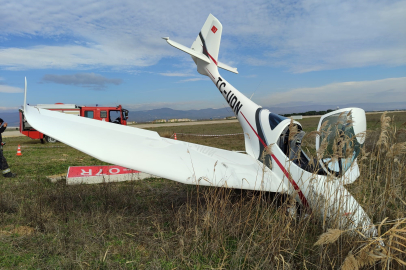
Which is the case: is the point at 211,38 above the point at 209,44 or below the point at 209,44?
above

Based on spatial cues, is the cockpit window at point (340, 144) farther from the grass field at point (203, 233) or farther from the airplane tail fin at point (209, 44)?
the airplane tail fin at point (209, 44)

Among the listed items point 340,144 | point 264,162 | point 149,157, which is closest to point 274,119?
point 264,162

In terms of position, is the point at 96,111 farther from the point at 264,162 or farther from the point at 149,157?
the point at 264,162

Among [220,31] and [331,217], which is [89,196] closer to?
[331,217]

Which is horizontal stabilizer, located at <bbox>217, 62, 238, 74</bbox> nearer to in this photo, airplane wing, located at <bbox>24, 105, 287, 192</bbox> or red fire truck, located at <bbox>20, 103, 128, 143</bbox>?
airplane wing, located at <bbox>24, 105, 287, 192</bbox>

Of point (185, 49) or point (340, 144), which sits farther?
point (185, 49)

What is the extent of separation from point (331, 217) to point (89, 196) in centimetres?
438

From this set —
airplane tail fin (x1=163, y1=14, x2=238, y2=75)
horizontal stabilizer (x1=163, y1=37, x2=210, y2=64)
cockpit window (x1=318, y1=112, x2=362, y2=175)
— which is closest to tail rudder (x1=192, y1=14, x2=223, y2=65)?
airplane tail fin (x1=163, y1=14, x2=238, y2=75)

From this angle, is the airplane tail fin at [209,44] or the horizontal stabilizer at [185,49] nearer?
the horizontal stabilizer at [185,49]

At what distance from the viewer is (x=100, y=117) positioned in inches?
688

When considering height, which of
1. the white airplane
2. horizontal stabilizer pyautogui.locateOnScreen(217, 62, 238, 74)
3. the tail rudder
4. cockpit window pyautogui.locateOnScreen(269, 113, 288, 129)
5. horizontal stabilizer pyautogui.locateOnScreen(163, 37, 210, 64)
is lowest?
the white airplane

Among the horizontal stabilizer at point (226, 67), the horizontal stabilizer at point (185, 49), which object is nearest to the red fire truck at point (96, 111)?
the horizontal stabilizer at point (226, 67)

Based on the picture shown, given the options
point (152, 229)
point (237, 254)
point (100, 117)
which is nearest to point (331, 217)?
point (237, 254)

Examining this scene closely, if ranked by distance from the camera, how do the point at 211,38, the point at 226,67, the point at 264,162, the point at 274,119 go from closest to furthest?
the point at 264,162 → the point at 274,119 → the point at 211,38 → the point at 226,67
